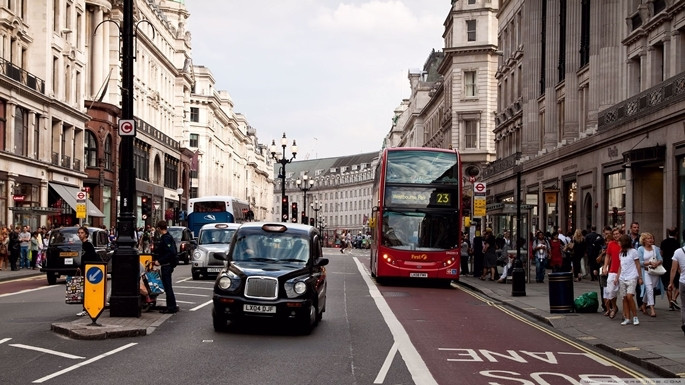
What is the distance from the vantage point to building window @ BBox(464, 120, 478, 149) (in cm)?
7962

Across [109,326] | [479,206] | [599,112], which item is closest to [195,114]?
[599,112]

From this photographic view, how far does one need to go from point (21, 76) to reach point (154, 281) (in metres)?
32.5

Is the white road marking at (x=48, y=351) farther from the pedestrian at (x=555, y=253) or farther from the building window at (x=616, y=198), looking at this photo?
the building window at (x=616, y=198)

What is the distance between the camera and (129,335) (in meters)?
14.9

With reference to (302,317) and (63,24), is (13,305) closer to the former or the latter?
(302,317)

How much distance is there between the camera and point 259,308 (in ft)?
49.7

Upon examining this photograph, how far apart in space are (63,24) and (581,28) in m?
29.4

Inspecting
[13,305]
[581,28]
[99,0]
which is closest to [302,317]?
[13,305]

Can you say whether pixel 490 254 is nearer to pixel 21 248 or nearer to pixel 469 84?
pixel 21 248

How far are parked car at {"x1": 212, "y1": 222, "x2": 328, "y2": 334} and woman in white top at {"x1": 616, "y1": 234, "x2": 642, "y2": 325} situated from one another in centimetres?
598

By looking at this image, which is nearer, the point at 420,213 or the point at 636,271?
the point at 636,271

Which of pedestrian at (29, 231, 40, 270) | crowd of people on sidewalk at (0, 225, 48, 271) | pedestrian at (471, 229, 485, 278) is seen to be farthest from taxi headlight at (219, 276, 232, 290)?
pedestrian at (29, 231, 40, 270)

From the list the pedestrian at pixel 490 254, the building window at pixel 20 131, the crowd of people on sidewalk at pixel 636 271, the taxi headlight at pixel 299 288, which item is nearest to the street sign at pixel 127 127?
the taxi headlight at pixel 299 288

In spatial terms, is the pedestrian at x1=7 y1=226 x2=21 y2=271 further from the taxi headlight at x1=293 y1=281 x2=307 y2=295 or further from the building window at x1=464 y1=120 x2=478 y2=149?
the building window at x1=464 y1=120 x2=478 y2=149
